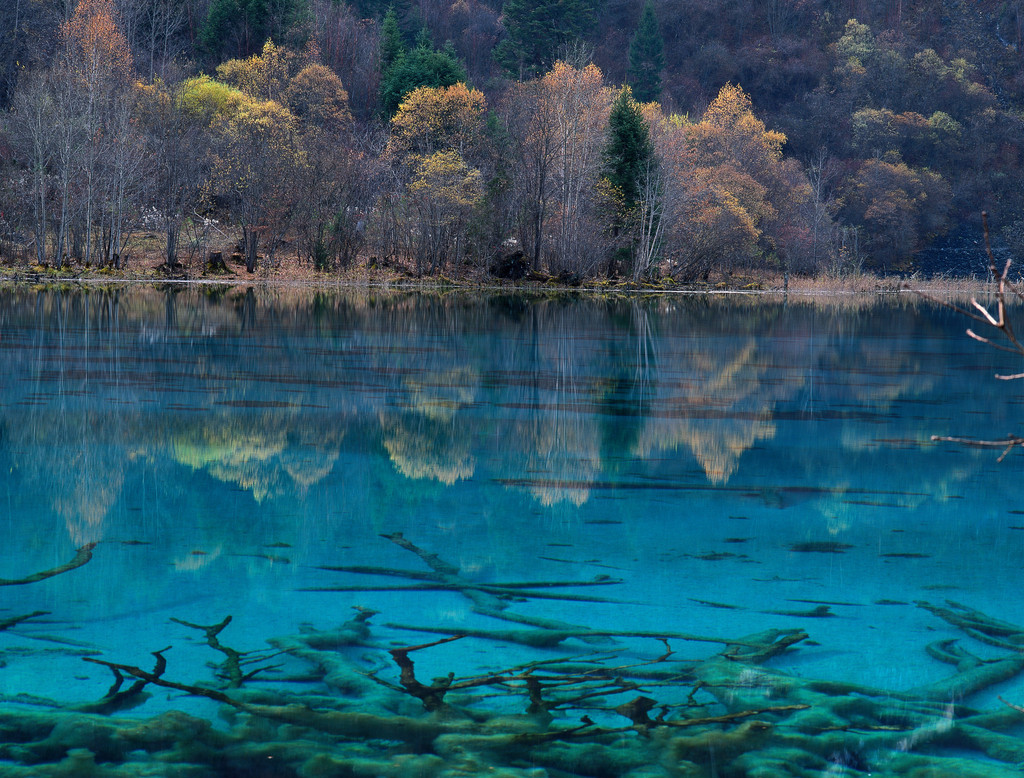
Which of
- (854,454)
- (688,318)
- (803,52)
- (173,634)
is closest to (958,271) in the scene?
(803,52)

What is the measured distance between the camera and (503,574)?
5746 millimetres

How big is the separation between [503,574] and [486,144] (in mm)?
52618

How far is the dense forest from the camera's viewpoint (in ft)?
162

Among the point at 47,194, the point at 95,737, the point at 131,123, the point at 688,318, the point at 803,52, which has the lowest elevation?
the point at 95,737

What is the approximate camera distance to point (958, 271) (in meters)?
76.6

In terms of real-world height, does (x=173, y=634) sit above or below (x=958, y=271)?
below

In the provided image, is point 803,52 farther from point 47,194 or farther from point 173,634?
point 173,634

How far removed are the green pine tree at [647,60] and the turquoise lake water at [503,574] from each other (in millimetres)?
77233

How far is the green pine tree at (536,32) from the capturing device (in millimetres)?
83812

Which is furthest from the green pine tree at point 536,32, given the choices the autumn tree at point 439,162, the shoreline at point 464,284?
the shoreline at point 464,284

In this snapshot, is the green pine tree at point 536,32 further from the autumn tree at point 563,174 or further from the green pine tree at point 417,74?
the autumn tree at point 563,174

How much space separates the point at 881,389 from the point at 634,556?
8834 millimetres

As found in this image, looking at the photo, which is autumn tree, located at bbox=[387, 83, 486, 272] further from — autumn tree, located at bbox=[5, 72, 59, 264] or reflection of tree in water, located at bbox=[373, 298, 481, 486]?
reflection of tree in water, located at bbox=[373, 298, 481, 486]

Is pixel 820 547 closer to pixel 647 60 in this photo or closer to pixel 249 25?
pixel 249 25
